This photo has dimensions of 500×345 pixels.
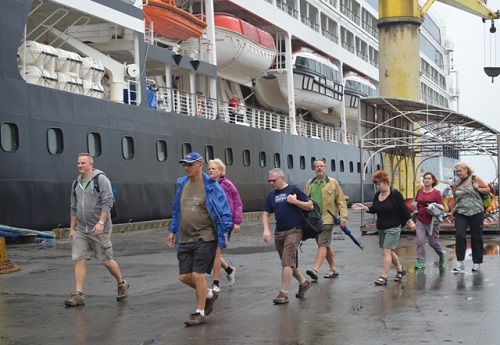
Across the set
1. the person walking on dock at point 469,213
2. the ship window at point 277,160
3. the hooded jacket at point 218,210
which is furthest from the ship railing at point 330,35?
the hooded jacket at point 218,210

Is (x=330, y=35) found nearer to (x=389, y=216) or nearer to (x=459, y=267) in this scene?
(x=459, y=267)

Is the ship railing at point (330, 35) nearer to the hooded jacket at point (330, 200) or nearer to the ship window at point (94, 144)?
the ship window at point (94, 144)

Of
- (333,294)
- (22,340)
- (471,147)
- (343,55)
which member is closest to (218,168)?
(333,294)

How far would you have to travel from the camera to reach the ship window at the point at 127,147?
71.8 feet

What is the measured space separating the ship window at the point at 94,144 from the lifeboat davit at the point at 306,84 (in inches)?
628

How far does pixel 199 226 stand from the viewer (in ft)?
28.5

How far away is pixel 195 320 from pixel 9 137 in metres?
10.3

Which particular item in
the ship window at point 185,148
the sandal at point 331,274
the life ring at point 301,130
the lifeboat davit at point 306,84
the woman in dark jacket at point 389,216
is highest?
the lifeboat davit at point 306,84

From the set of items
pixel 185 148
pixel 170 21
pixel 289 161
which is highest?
pixel 170 21

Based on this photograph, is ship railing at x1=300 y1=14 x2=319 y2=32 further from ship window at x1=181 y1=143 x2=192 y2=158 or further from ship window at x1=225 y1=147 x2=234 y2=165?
ship window at x1=181 y1=143 x2=192 y2=158

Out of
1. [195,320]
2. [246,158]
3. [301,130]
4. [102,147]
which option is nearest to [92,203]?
[195,320]

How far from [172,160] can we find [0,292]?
14034mm

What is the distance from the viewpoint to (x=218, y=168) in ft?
35.8

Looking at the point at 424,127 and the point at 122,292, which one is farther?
the point at 424,127
